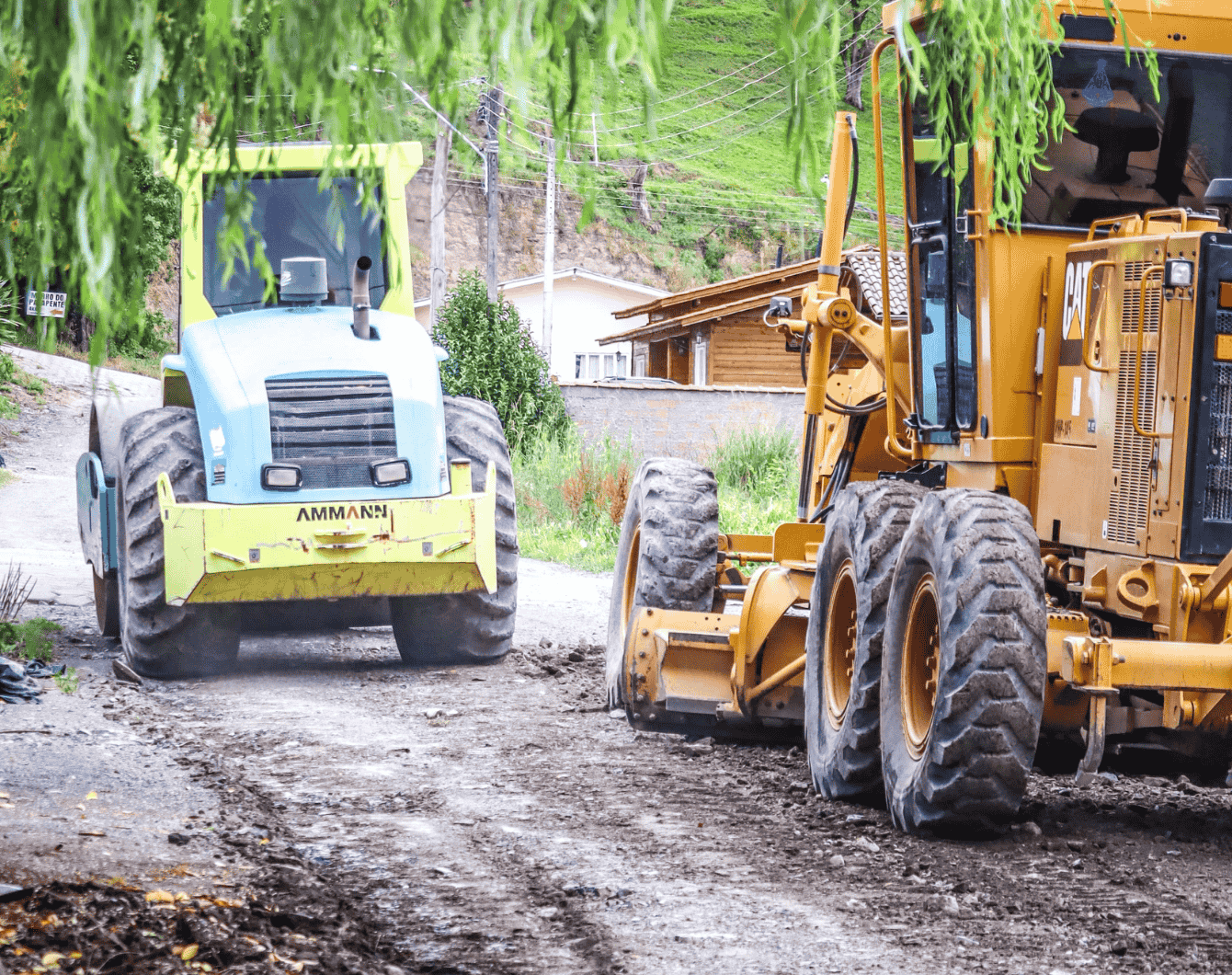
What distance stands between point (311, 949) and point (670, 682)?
3625mm

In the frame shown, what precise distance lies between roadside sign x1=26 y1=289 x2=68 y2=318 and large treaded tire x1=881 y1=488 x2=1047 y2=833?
320 cm

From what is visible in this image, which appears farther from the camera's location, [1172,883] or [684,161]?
[684,161]

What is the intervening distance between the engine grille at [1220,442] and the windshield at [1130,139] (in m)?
1.01

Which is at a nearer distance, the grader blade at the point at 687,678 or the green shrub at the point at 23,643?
the grader blade at the point at 687,678

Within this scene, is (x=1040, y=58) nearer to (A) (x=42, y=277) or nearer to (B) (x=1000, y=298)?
(B) (x=1000, y=298)

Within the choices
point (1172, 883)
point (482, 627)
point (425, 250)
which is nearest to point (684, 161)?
point (425, 250)

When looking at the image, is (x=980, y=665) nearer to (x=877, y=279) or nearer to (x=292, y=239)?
(x=877, y=279)

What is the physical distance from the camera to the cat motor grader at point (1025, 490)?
5.80m

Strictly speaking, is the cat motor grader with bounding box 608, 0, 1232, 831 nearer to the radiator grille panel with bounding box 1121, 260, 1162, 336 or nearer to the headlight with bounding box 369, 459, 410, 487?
the radiator grille panel with bounding box 1121, 260, 1162, 336

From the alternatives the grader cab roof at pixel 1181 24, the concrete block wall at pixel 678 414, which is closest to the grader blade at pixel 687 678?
the grader cab roof at pixel 1181 24

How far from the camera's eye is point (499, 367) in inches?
987

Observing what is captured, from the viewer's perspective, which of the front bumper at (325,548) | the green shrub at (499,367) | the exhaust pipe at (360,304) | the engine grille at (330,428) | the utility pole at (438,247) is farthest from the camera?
the utility pole at (438,247)

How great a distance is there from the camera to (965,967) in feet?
15.4

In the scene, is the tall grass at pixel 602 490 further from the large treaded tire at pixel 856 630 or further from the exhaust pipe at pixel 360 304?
the large treaded tire at pixel 856 630
